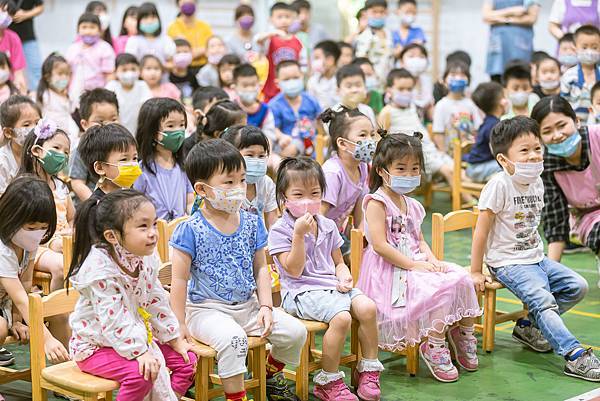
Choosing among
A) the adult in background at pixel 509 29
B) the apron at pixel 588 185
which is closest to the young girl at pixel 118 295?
the apron at pixel 588 185

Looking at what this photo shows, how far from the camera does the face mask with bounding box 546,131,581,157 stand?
5.29 metres

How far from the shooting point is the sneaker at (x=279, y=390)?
407 cm

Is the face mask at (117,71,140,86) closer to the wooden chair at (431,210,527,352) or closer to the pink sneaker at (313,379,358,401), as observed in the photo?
the wooden chair at (431,210,527,352)

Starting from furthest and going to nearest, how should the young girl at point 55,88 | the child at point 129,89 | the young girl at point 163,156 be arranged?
the child at point 129,89 → the young girl at point 55,88 → the young girl at point 163,156

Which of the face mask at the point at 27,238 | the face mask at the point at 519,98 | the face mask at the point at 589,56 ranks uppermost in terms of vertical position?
the face mask at the point at 589,56

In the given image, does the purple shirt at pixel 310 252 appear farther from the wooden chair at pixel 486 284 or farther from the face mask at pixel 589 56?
the face mask at pixel 589 56

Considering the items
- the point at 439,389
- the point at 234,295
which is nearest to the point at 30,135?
the point at 234,295

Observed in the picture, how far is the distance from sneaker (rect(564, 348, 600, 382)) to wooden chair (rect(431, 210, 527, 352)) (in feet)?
1.52

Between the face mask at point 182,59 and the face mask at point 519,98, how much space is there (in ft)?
10.4

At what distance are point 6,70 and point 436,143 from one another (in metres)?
3.45

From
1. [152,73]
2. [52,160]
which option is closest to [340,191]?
[52,160]

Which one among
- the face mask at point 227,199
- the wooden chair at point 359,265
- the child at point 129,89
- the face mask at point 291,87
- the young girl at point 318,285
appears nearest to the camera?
the face mask at point 227,199

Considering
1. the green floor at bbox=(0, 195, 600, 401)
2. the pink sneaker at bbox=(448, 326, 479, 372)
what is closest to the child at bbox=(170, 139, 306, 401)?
the green floor at bbox=(0, 195, 600, 401)

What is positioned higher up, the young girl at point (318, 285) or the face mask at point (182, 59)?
the face mask at point (182, 59)
